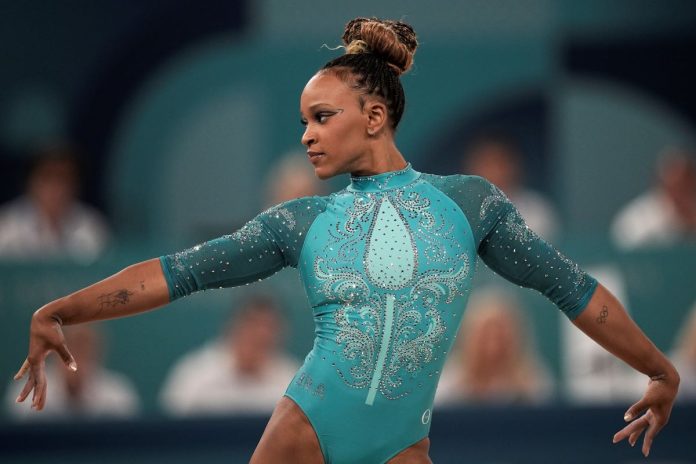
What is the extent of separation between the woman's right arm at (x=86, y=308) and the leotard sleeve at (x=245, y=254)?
0.15 feet

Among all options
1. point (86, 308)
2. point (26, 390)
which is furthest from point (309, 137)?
point (26, 390)

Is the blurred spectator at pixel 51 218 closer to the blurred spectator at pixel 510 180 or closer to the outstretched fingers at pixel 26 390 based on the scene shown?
the blurred spectator at pixel 510 180

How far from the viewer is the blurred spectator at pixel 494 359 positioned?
5.29 metres

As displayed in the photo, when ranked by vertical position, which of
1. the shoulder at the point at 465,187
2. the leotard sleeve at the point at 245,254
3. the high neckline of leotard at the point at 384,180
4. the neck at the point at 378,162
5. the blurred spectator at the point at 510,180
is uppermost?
the blurred spectator at the point at 510,180

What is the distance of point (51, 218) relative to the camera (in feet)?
20.7

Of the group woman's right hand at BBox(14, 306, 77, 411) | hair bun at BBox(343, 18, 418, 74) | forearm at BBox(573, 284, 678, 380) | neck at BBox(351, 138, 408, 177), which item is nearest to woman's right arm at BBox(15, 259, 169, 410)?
woman's right hand at BBox(14, 306, 77, 411)

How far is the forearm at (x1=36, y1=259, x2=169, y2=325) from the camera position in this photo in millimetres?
2809

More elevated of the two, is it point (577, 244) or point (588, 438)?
point (577, 244)

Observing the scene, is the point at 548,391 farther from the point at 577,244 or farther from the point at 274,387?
the point at 274,387

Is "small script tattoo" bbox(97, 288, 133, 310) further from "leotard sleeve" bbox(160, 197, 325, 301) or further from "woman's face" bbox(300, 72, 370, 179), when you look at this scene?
"woman's face" bbox(300, 72, 370, 179)

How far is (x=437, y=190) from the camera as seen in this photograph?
9.78ft

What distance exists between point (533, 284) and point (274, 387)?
2.55 meters

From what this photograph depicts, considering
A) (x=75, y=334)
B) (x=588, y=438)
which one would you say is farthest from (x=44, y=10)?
(x=588, y=438)

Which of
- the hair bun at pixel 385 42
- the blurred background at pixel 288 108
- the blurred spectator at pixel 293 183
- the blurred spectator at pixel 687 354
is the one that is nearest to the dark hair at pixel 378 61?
the hair bun at pixel 385 42
